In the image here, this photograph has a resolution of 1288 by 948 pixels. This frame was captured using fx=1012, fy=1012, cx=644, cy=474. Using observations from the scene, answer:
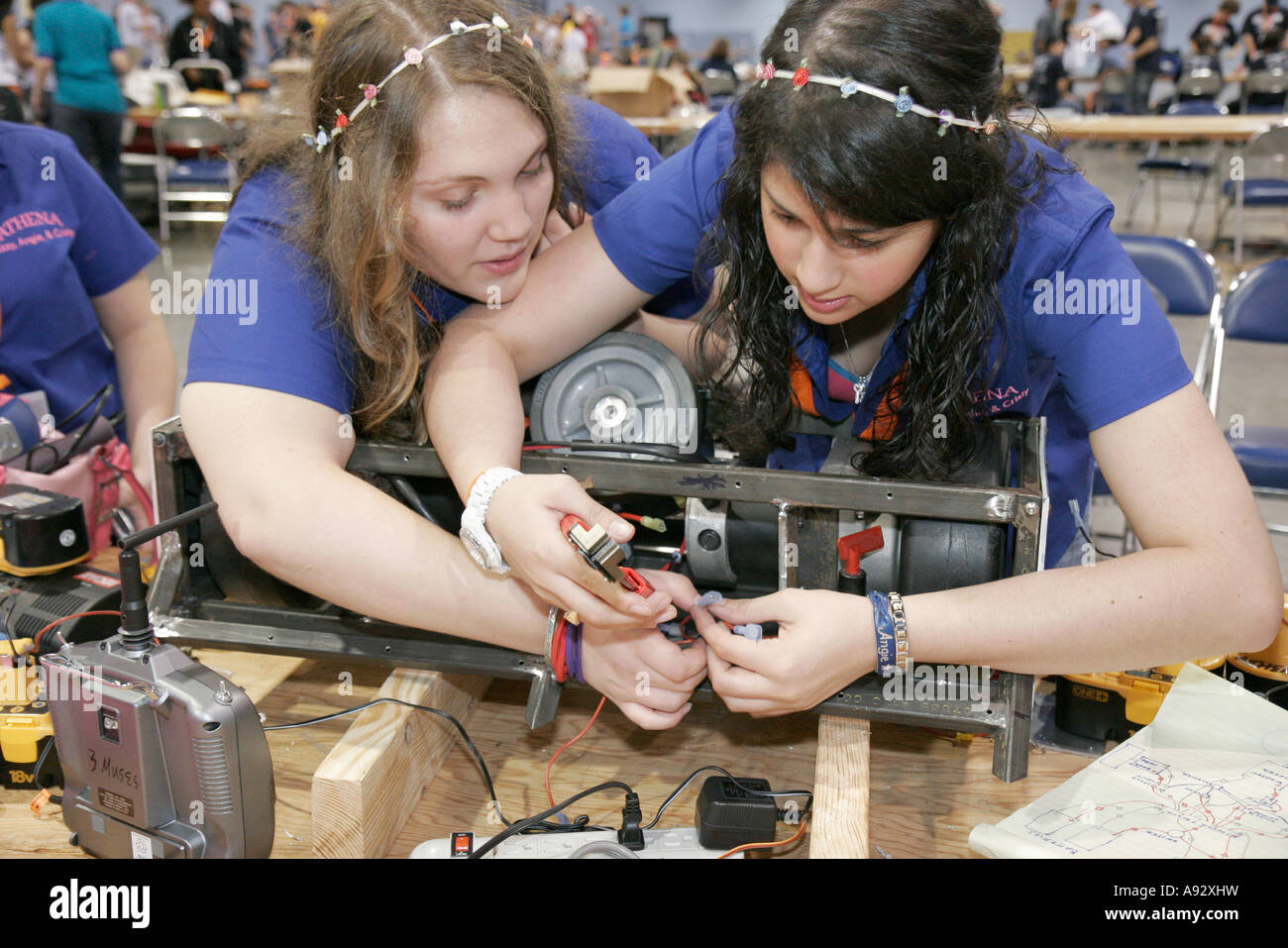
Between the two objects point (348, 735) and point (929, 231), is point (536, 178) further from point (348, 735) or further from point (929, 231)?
point (348, 735)

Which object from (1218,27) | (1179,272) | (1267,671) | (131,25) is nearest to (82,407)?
(1267,671)

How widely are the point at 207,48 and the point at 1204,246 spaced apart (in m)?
7.04

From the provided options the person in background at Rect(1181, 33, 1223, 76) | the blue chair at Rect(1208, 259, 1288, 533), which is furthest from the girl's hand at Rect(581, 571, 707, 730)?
the person in background at Rect(1181, 33, 1223, 76)

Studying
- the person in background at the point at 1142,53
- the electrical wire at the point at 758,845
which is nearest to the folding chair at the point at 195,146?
the electrical wire at the point at 758,845

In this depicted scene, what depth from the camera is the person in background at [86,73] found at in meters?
5.05

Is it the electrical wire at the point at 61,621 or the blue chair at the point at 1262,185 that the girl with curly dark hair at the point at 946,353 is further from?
the blue chair at the point at 1262,185

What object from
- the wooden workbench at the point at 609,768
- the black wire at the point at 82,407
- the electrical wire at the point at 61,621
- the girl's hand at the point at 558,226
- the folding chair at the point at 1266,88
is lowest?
the wooden workbench at the point at 609,768

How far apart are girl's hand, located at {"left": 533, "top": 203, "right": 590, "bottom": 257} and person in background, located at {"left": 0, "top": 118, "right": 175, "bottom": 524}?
76 cm

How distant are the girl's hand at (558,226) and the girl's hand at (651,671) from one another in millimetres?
555

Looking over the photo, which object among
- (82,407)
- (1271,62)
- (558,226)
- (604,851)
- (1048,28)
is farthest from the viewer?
(1048,28)

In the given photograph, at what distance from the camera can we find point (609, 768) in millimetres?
1049

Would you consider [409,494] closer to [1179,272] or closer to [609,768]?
[609,768]

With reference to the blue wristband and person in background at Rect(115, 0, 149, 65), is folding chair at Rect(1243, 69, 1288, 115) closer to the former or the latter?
the blue wristband
